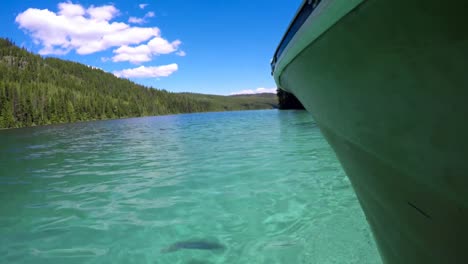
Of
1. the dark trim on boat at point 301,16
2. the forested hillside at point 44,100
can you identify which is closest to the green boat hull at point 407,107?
the dark trim on boat at point 301,16

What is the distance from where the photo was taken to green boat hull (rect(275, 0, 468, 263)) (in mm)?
921

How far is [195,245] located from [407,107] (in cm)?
490

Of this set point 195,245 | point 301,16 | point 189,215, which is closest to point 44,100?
point 189,215

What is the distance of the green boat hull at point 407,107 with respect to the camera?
3.02 feet

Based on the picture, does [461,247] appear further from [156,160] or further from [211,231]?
[156,160]

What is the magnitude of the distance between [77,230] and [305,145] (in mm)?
12459

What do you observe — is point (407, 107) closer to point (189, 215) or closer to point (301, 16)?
point (301, 16)

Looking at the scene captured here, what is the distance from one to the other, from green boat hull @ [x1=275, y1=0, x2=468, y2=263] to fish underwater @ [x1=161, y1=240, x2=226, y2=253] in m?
3.89

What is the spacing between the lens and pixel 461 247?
1271 millimetres

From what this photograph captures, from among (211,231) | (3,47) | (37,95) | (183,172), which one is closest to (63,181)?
(183,172)

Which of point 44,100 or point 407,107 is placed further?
point 44,100

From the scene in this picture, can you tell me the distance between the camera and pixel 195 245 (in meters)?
5.43

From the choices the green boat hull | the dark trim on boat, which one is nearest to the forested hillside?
the dark trim on boat

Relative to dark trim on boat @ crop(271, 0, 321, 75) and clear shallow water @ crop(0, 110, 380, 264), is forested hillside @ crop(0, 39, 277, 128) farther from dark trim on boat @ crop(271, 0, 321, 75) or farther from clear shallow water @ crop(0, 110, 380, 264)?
dark trim on boat @ crop(271, 0, 321, 75)
